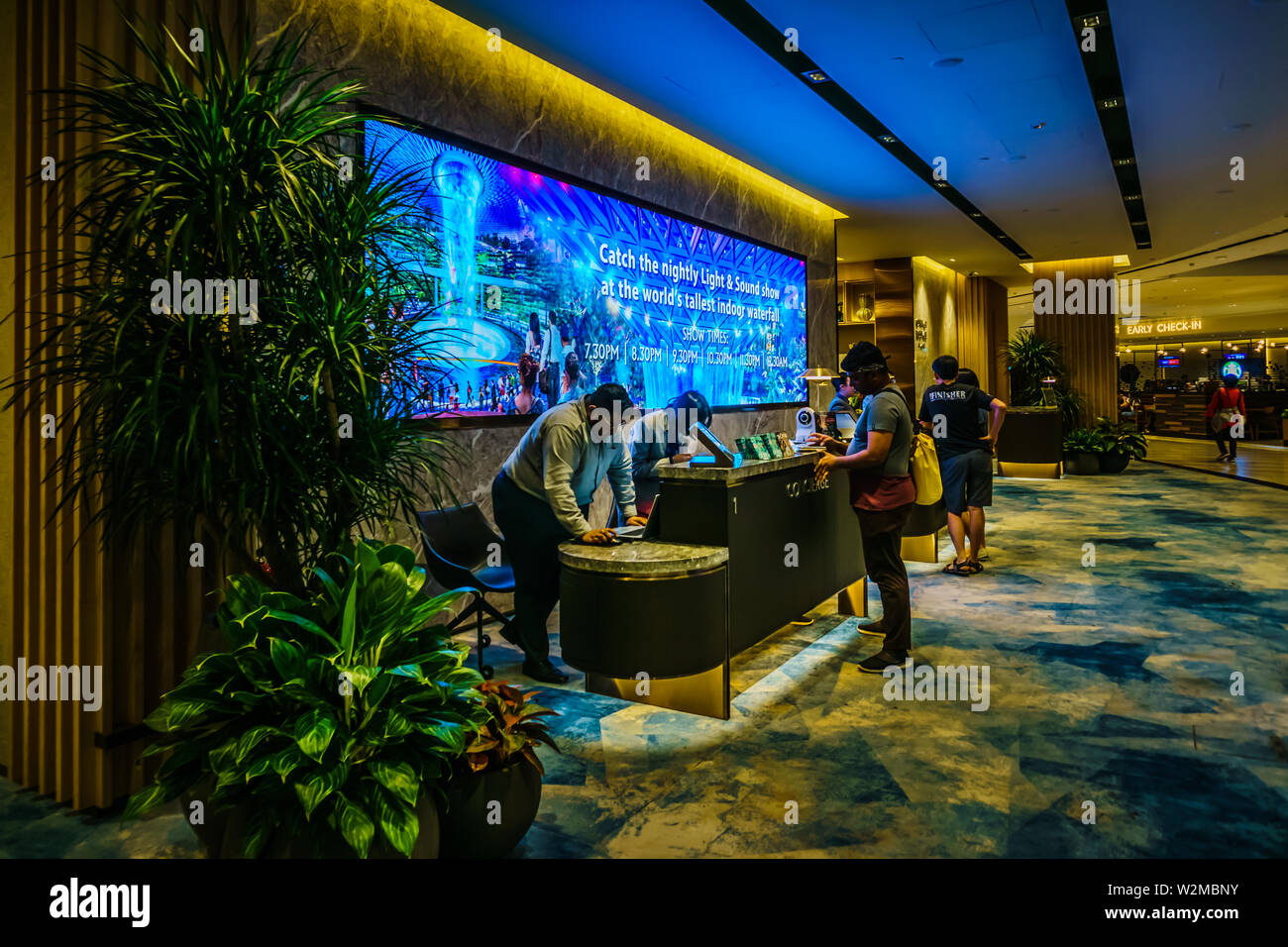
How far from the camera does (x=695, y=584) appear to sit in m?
3.21

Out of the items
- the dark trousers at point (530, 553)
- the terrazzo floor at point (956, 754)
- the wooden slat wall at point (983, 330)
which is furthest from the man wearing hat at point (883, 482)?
the wooden slat wall at point (983, 330)

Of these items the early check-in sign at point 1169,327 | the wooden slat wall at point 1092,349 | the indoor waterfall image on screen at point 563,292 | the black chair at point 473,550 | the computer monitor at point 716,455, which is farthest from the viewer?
the early check-in sign at point 1169,327

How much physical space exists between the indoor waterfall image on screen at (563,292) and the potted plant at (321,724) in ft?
3.88

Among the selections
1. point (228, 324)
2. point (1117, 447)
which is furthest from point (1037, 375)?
point (228, 324)

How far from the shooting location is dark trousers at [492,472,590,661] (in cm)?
399

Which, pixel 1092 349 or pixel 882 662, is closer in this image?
pixel 882 662

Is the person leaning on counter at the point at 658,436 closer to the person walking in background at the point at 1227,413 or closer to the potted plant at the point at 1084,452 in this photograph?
the potted plant at the point at 1084,452

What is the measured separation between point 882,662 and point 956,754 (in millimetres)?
1000

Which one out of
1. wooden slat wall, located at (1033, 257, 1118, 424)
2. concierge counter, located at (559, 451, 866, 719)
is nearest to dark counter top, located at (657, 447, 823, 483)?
concierge counter, located at (559, 451, 866, 719)

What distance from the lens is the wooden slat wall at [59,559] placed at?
271 centimetres

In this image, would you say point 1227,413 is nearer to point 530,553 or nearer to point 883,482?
point 883,482

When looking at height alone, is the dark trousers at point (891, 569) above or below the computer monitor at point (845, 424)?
below

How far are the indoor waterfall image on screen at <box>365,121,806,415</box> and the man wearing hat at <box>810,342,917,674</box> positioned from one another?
6.75ft
